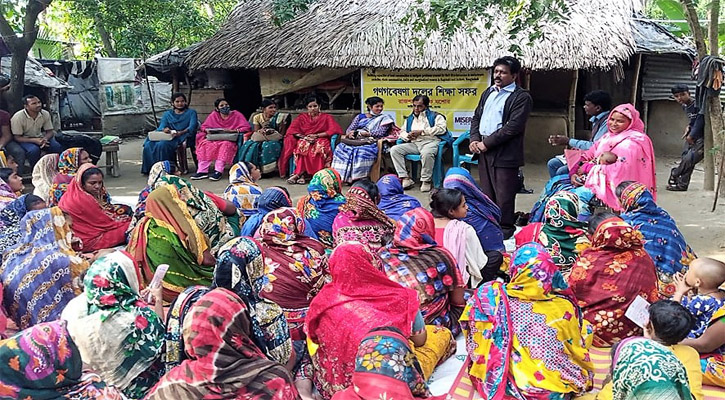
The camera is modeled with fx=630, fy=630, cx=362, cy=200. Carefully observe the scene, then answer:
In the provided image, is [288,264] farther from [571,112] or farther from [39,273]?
[571,112]

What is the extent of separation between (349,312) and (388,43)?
7.23 m

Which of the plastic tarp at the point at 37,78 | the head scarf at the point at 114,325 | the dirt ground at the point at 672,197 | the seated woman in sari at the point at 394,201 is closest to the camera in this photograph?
the head scarf at the point at 114,325

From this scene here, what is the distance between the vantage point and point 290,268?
3.68 meters

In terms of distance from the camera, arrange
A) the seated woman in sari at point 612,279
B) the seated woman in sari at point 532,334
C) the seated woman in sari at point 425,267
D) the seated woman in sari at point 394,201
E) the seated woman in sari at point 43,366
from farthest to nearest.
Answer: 1. the seated woman in sari at point 394,201
2. the seated woman in sari at point 425,267
3. the seated woman in sari at point 612,279
4. the seated woman in sari at point 532,334
5. the seated woman in sari at point 43,366

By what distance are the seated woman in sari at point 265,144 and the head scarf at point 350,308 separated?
7057mm

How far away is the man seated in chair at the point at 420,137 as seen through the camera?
8852mm

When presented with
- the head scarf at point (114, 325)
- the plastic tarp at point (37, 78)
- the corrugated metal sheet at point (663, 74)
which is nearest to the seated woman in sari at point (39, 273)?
the head scarf at point (114, 325)

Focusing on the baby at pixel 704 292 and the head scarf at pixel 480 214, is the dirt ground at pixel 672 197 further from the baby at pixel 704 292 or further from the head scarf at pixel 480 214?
the baby at pixel 704 292

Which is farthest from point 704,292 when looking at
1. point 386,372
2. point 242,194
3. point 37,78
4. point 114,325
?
point 37,78

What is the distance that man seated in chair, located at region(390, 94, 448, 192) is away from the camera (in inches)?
348

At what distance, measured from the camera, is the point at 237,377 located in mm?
2264

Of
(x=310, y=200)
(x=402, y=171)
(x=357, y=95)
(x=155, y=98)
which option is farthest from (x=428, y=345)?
(x=155, y=98)

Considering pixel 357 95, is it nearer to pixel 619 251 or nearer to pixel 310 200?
pixel 310 200

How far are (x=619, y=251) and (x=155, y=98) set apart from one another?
54.6 feet
